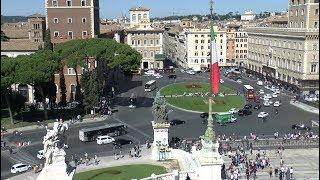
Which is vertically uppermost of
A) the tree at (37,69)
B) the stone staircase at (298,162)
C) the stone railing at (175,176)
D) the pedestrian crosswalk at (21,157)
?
the tree at (37,69)

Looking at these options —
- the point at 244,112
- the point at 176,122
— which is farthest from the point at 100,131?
the point at 244,112

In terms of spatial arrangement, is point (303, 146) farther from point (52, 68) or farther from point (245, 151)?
point (52, 68)

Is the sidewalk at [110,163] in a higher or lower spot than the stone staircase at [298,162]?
higher

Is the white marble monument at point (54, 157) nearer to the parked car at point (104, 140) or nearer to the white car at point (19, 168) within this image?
the white car at point (19, 168)

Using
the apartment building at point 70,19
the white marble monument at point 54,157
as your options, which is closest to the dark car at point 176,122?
the apartment building at point 70,19

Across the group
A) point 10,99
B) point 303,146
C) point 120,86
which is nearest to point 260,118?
point 303,146

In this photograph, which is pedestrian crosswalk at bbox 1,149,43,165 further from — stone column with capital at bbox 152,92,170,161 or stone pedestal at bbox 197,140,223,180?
stone pedestal at bbox 197,140,223,180

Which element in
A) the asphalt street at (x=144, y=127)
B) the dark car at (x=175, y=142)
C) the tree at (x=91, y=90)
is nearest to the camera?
→ the asphalt street at (x=144, y=127)

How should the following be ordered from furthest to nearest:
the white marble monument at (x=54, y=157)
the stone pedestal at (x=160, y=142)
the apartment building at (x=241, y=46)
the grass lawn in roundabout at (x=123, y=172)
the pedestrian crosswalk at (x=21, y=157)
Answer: the apartment building at (x=241, y=46) → the pedestrian crosswalk at (x=21, y=157) → the stone pedestal at (x=160, y=142) → the grass lawn in roundabout at (x=123, y=172) → the white marble monument at (x=54, y=157)
